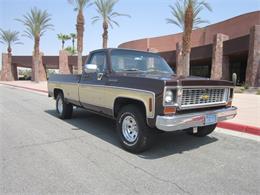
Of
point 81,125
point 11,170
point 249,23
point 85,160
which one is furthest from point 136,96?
point 249,23

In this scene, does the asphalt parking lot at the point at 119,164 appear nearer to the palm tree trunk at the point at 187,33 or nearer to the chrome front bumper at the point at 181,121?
the chrome front bumper at the point at 181,121

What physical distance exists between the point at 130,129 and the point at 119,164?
37.7 inches

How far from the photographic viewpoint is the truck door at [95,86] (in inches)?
229

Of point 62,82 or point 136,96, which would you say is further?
point 62,82

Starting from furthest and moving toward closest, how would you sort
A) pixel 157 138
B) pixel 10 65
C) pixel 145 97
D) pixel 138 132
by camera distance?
pixel 10 65
pixel 157 138
pixel 138 132
pixel 145 97

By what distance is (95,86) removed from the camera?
6.05 metres

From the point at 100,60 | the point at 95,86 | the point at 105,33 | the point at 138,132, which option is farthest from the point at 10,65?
the point at 138,132

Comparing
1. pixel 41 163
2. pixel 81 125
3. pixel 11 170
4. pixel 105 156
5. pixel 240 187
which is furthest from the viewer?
pixel 81 125

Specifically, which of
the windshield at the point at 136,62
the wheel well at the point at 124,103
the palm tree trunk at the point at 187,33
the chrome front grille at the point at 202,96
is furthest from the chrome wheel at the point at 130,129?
the palm tree trunk at the point at 187,33

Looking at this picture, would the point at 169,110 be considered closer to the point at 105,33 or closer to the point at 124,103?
the point at 124,103

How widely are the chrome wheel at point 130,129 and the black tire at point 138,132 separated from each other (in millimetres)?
23

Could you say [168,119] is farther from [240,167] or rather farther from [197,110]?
[240,167]

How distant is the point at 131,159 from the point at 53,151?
5.14 feet

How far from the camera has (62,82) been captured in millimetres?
8117
